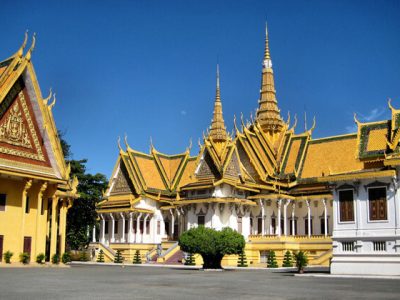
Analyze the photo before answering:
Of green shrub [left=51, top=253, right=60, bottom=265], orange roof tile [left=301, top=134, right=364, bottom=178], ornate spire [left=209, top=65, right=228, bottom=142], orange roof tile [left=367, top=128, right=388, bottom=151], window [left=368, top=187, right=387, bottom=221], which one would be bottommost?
green shrub [left=51, top=253, right=60, bottom=265]

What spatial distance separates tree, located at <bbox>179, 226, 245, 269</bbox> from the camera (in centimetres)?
3042

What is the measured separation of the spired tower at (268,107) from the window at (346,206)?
80.6ft

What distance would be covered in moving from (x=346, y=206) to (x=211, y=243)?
7.84 meters

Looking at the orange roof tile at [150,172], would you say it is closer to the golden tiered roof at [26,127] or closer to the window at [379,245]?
the golden tiered roof at [26,127]

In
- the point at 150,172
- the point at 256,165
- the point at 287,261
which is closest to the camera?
the point at 287,261

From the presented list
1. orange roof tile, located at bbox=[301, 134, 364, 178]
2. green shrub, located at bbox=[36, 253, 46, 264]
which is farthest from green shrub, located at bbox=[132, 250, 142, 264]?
orange roof tile, located at bbox=[301, 134, 364, 178]

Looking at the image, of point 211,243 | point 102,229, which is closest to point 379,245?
point 211,243

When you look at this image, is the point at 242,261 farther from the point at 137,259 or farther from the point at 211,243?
the point at 137,259

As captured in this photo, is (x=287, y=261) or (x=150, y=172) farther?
(x=150, y=172)

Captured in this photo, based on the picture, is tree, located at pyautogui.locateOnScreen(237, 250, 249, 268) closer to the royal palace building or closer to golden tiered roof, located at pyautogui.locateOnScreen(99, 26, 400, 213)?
the royal palace building

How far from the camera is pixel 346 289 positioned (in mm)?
16969

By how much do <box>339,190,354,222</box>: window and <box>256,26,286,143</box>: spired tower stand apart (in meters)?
24.6

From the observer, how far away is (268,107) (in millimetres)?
53750

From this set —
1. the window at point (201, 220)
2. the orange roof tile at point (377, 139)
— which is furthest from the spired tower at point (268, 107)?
the orange roof tile at point (377, 139)
